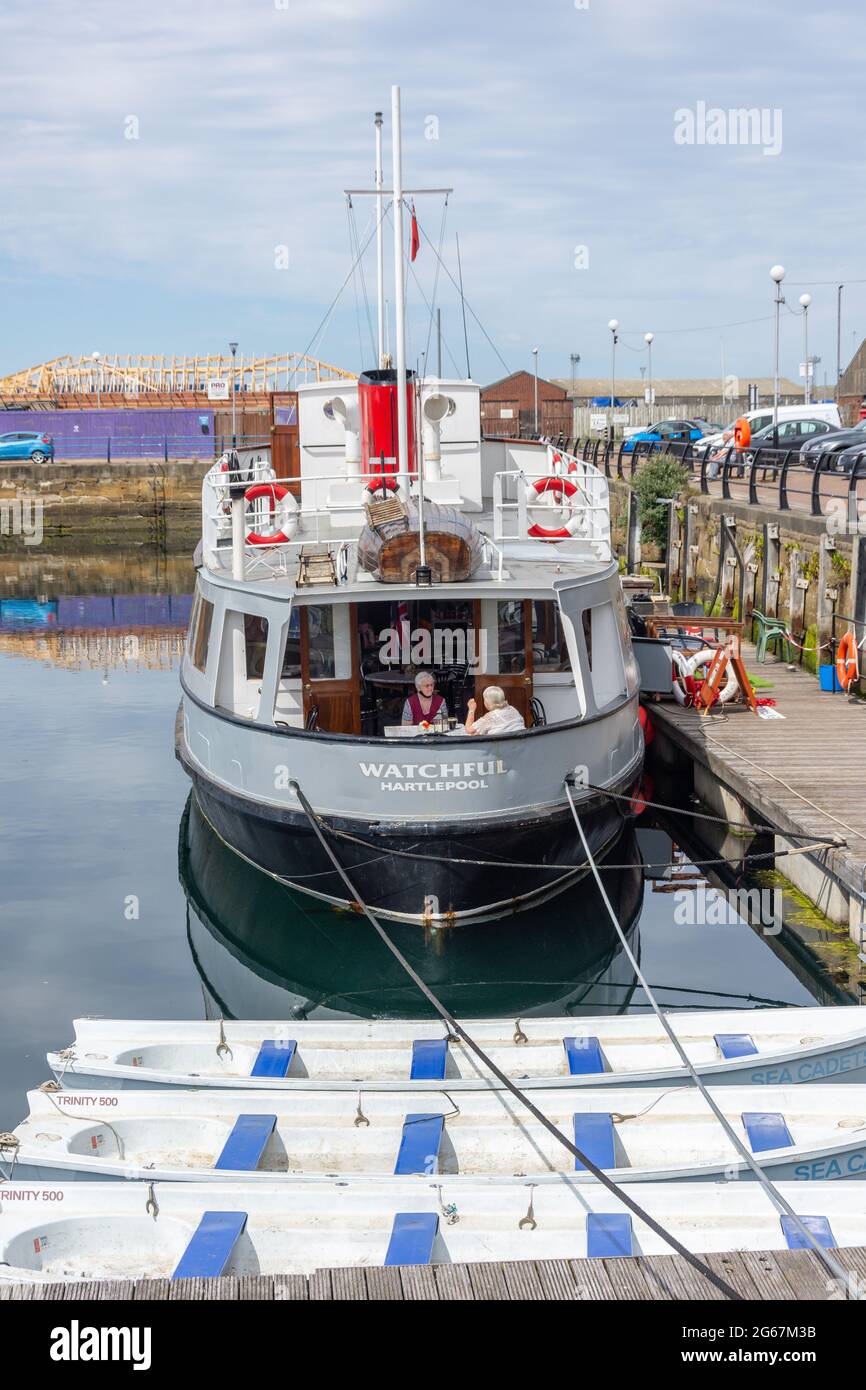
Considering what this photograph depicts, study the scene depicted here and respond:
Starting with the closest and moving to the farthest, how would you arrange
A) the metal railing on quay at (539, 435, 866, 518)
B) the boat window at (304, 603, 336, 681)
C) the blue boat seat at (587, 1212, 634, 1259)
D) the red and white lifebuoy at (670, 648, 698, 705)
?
the blue boat seat at (587, 1212, 634, 1259), the boat window at (304, 603, 336, 681), the red and white lifebuoy at (670, 648, 698, 705), the metal railing on quay at (539, 435, 866, 518)

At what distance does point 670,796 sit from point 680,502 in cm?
1367

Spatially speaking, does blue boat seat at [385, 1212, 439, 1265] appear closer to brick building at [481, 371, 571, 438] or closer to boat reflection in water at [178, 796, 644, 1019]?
boat reflection in water at [178, 796, 644, 1019]

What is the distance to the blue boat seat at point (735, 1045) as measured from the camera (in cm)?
898

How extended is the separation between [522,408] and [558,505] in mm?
62480

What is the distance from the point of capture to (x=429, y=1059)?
8969 mm

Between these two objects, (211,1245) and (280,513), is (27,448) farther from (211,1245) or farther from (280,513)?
A: (211,1245)

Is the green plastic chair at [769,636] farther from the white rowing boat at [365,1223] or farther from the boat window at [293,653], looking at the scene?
the white rowing boat at [365,1223]

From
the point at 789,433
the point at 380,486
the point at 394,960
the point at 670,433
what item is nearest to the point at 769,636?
the point at 380,486

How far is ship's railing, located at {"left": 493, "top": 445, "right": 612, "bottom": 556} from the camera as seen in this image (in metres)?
14.0

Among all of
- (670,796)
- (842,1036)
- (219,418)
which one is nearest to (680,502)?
(670,796)

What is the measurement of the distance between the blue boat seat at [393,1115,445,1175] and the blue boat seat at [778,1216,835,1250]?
2.02 m

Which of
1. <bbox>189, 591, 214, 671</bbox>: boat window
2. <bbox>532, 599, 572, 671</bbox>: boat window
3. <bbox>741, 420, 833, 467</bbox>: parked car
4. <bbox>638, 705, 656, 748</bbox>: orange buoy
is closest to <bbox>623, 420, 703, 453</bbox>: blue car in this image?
<bbox>741, 420, 833, 467</bbox>: parked car

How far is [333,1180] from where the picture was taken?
7195mm
